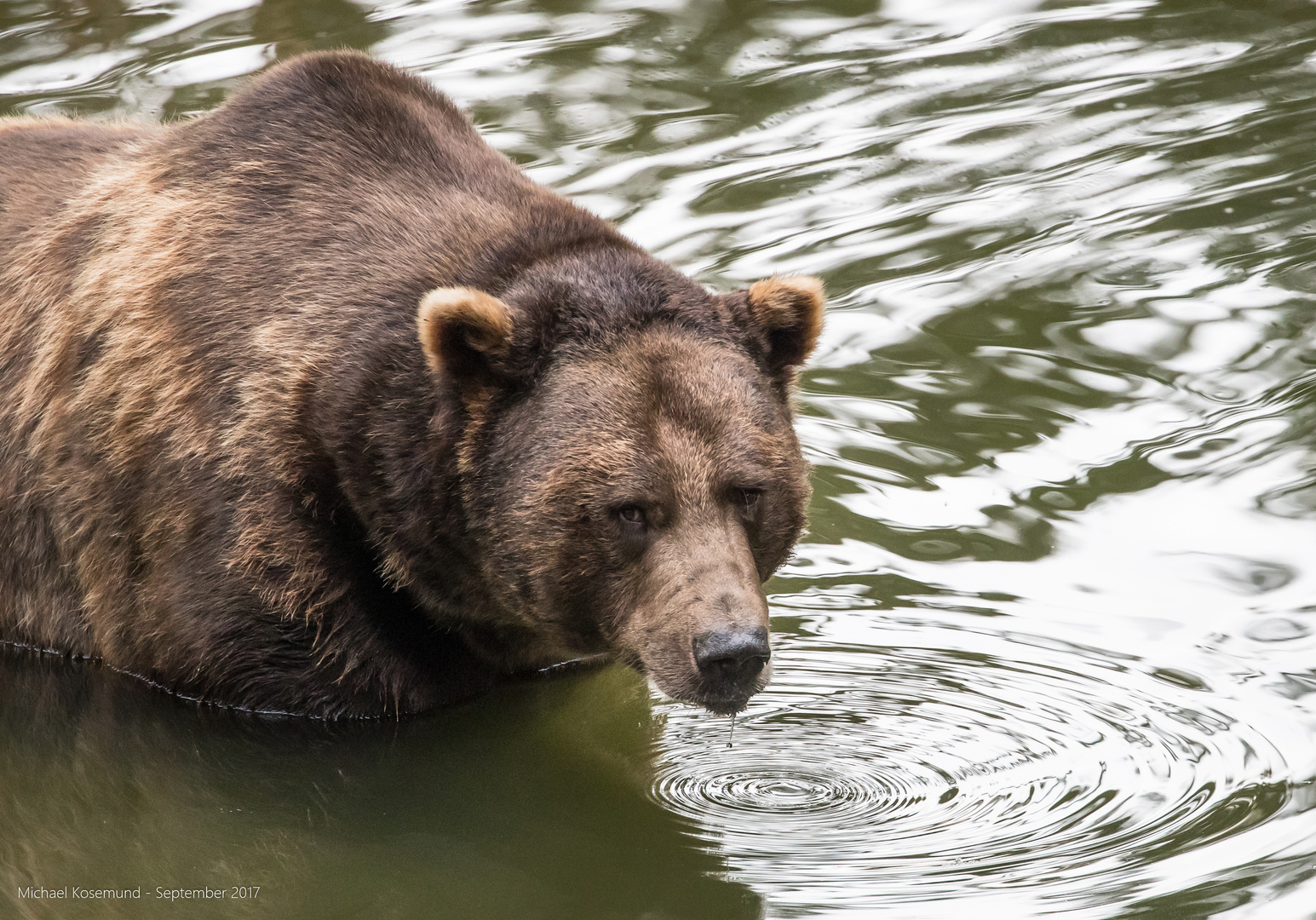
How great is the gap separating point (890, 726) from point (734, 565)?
104cm

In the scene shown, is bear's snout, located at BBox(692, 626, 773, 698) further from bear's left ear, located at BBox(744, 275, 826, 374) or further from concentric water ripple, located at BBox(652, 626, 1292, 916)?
bear's left ear, located at BBox(744, 275, 826, 374)

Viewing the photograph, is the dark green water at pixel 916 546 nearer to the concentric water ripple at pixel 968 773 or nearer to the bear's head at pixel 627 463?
the concentric water ripple at pixel 968 773

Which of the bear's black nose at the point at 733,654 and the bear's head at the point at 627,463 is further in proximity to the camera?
the bear's head at the point at 627,463

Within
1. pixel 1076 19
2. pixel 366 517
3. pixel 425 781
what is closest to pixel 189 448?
pixel 366 517

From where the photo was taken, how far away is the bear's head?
6.06m

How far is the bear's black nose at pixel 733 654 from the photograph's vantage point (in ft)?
19.0

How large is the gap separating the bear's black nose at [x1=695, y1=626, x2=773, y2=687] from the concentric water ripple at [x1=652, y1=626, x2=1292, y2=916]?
51 cm

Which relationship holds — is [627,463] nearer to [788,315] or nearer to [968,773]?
[788,315]

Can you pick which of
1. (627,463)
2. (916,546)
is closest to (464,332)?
(627,463)

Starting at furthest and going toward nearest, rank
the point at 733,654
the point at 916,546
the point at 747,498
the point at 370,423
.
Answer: the point at 916,546, the point at 370,423, the point at 747,498, the point at 733,654

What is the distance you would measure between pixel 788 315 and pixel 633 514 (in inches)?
44.0

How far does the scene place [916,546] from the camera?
814 centimetres

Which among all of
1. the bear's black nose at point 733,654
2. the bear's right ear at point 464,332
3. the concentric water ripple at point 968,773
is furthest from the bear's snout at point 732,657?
the bear's right ear at point 464,332

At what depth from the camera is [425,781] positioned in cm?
657
